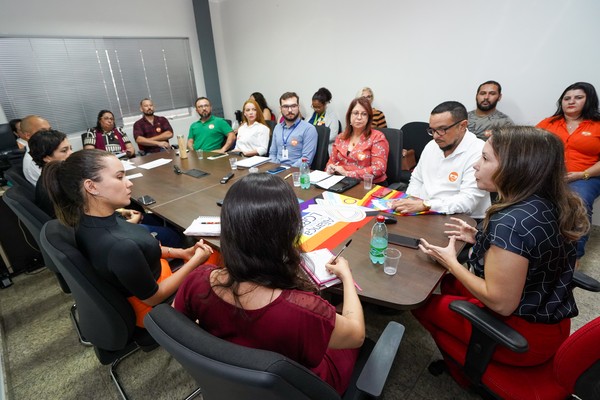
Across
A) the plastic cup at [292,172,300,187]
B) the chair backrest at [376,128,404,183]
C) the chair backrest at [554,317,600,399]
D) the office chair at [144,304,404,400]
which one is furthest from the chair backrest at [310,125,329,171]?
the office chair at [144,304,404,400]

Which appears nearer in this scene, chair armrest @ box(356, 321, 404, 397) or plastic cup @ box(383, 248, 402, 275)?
chair armrest @ box(356, 321, 404, 397)

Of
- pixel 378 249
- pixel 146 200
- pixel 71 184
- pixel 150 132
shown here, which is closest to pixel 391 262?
pixel 378 249

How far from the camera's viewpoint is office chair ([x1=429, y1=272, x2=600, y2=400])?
0.80m

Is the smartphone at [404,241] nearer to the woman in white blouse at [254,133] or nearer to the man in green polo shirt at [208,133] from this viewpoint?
the woman in white blouse at [254,133]

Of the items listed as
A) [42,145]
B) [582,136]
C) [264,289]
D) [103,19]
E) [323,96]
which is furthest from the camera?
[103,19]

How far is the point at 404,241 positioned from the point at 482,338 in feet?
1.63

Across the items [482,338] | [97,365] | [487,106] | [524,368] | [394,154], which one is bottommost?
[97,365]

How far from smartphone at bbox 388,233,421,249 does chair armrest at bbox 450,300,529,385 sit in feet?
1.14

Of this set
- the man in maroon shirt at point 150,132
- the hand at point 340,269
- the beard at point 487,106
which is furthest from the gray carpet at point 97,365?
the man in maroon shirt at point 150,132

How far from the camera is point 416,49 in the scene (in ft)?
11.5

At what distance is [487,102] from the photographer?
3.03 m

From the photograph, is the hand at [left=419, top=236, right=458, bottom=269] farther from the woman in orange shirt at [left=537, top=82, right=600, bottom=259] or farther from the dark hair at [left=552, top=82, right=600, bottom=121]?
the dark hair at [left=552, top=82, right=600, bottom=121]

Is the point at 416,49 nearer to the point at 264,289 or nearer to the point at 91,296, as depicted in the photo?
the point at 264,289

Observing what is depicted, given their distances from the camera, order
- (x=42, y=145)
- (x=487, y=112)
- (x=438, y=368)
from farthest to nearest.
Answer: (x=487, y=112) → (x=42, y=145) → (x=438, y=368)
